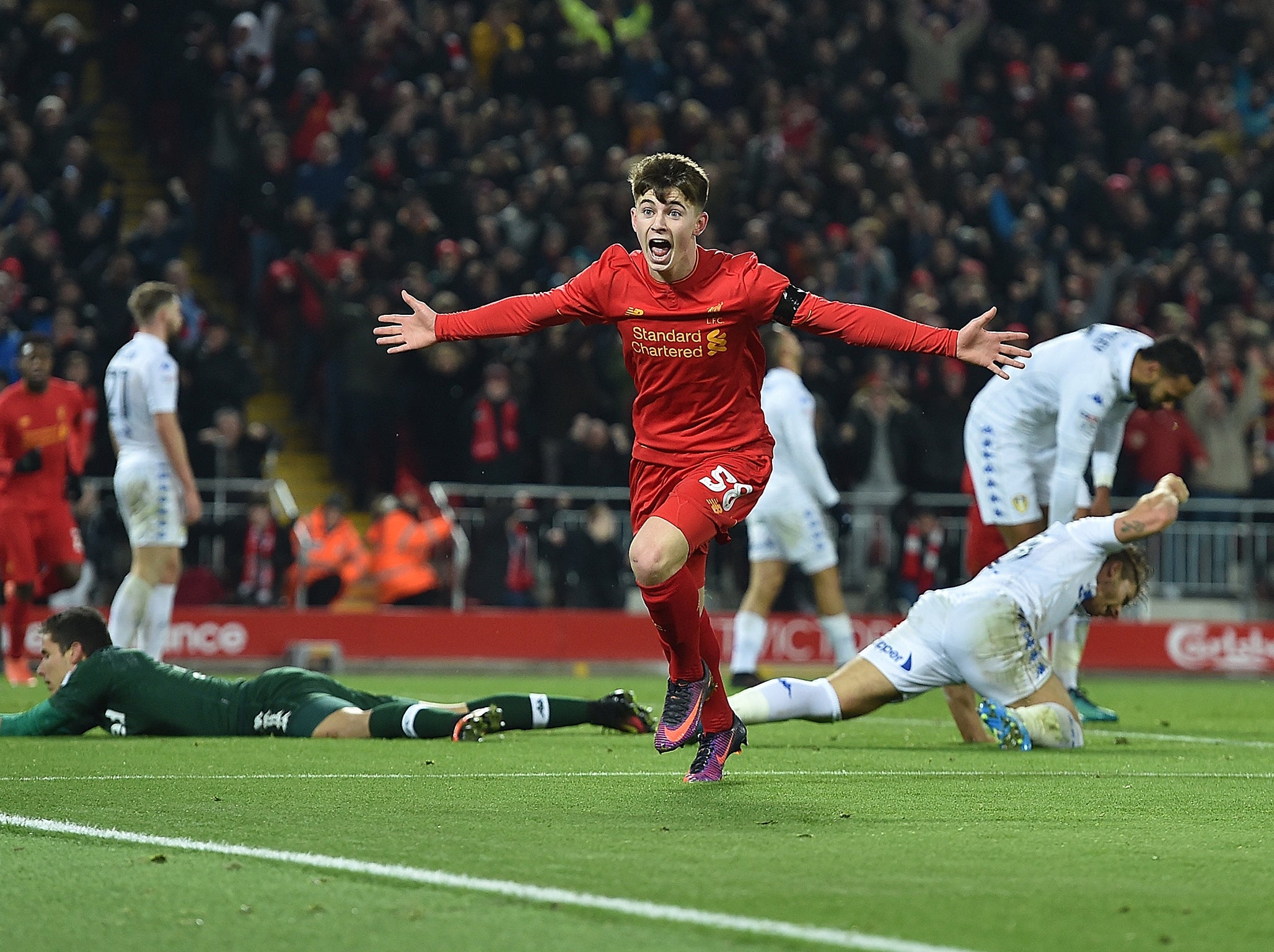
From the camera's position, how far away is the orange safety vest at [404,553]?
57.5ft

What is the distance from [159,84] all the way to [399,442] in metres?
5.07

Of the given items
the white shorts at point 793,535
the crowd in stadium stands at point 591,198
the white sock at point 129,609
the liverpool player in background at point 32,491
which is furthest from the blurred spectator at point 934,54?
the white sock at point 129,609

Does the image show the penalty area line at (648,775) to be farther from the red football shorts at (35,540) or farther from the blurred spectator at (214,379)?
the blurred spectator at (214,379)

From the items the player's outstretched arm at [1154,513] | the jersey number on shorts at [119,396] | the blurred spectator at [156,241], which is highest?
the blurred spectator at [156,241]

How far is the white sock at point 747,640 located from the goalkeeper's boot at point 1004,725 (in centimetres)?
453

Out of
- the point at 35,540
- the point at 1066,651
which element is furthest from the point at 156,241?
the point at 1066,651

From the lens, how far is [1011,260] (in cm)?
2123

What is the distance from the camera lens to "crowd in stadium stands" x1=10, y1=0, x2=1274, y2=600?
17.8 m

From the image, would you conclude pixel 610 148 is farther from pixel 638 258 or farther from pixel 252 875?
pixel 252 875

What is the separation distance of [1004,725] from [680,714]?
2341mm

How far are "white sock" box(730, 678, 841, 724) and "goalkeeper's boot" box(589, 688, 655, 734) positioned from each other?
0.69 meters

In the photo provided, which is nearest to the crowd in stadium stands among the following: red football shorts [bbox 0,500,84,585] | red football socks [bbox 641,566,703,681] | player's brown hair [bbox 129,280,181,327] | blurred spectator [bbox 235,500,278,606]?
blurred spectator [bbox 235,500,278,606]

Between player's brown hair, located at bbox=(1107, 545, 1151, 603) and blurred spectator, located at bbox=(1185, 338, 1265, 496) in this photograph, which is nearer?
player's brown hair, located at bbox=(1107, 545, 1151, 603)

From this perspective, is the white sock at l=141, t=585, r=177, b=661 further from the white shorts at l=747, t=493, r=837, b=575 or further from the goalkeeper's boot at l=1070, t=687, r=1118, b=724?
the goalkeeper's boot at l=1070, t=687, r=1118, b=724
